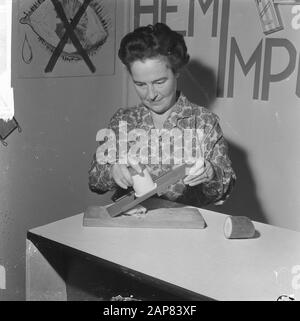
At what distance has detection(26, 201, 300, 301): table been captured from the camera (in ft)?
2.33

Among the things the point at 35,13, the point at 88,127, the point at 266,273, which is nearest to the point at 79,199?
the point at 88,127

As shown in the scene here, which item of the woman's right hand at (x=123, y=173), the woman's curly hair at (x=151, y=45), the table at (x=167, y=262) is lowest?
the table at (x=167, y=262)

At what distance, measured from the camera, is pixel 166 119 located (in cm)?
124

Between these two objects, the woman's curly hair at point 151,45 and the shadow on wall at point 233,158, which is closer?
the woman's curly hair at point 151,45

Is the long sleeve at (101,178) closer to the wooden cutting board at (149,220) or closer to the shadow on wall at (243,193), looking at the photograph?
the wooden cutting board at (149,220)

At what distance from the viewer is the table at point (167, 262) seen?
71cm

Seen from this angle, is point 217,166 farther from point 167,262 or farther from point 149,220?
point 167,262

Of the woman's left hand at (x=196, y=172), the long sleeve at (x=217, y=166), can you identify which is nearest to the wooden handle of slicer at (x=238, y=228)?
the woman's left hand at (x=196, y=172)

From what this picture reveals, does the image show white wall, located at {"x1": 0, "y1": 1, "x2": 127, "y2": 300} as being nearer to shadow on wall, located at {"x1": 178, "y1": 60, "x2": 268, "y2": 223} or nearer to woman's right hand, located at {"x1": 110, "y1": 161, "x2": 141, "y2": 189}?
shadow on wall, located at {"x1": 178, "y1": 60, "x2": 268, "y2": 223}

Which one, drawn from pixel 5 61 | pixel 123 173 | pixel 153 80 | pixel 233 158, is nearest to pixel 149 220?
pixel 123 173

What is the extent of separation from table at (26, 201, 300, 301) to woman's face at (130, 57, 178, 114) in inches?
12.8

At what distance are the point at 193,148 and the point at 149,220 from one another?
1.19ft

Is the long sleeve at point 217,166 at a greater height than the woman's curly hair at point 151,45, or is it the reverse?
the woman's curly hair at point 151,45

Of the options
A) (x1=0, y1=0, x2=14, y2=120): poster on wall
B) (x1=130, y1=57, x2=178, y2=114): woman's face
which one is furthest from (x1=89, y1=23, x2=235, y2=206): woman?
(x1=0, y1=0, x2=14, y2=120): poster on wall
